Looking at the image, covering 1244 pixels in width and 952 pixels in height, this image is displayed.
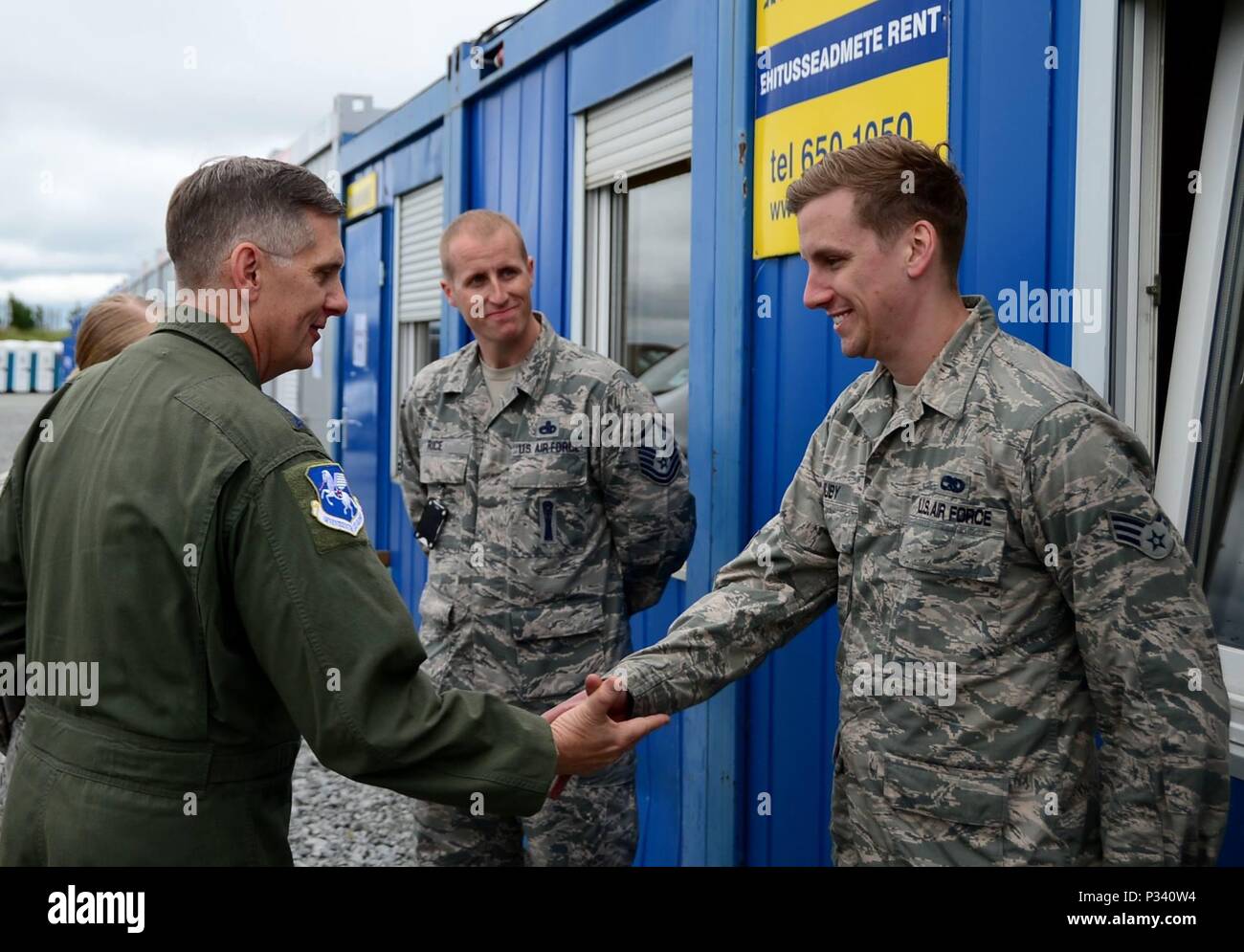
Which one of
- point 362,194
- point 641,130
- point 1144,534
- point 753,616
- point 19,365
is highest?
point 19,365

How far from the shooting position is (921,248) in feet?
7.17

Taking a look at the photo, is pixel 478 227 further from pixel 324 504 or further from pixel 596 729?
pixel 324 504

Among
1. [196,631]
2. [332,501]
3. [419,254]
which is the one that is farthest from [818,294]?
[419,254]

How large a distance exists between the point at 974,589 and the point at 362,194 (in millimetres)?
7384

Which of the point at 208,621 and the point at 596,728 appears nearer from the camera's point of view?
the point at 208,621

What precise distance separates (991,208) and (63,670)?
Answer: 6.88ft

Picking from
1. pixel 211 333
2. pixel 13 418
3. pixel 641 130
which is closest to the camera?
pixel 211 333

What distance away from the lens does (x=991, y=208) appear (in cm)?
265

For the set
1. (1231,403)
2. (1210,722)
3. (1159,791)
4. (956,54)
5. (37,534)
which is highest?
(956,54)

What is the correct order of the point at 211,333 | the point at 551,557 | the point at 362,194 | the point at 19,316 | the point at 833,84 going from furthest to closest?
the point at 19,316, the point at 362,194, the point at 551,557, the point at 833,84, the point at 211,333

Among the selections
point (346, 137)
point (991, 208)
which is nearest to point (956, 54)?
point (991, 208)

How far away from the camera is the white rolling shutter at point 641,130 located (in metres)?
4.11
